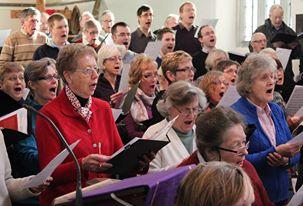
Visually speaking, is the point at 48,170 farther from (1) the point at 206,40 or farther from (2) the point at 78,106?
(1) the point at 206,40

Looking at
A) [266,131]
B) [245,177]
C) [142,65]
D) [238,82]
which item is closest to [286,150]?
[266,131]

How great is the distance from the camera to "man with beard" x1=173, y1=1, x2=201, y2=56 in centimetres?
828

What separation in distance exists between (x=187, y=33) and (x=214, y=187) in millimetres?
6593

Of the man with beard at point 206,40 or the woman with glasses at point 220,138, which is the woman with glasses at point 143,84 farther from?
the man with beard at point 206,40

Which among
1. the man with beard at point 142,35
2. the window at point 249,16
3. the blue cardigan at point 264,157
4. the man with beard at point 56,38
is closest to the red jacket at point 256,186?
the blue cardigan at point 264,157

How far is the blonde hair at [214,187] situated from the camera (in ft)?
6.39

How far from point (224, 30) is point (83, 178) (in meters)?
7.67

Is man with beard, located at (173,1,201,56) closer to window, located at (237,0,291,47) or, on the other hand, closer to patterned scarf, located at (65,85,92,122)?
window, located at (237,0,291,47)

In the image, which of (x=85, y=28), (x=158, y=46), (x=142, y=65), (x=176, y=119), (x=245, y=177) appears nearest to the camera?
(x=245, y=177)

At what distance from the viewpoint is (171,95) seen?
364 centimetres

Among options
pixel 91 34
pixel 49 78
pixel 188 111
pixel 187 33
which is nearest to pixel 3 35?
pixel 91 34

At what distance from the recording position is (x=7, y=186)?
3.06 metres

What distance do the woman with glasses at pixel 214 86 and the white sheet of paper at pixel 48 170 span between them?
85.3 inches

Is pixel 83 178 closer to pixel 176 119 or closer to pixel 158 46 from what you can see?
pixel 176 119
